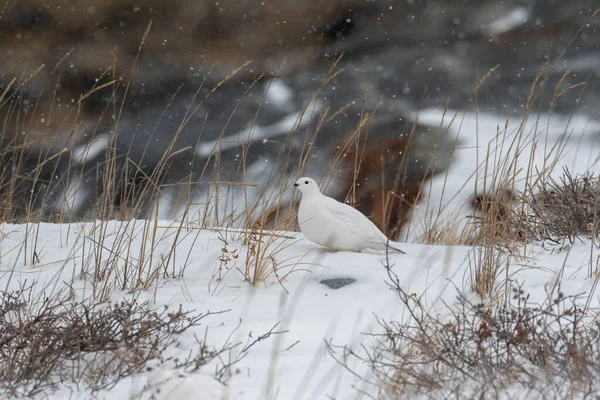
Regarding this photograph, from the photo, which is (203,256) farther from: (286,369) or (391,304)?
(286,369)

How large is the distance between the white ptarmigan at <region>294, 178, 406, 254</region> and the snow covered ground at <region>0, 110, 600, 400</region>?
0.19 feet

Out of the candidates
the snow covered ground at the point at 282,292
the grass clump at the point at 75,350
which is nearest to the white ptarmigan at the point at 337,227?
the snow covered ground at the point at 282,292

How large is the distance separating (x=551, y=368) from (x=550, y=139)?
7214 mm

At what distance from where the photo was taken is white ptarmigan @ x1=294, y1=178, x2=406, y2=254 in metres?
2.78

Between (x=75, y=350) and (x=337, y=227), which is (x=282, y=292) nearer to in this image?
(x=337, y=227)

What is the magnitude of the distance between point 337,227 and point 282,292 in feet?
1.67

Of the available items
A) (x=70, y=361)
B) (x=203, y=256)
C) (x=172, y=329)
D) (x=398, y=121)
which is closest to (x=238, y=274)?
(x=203, y=256)

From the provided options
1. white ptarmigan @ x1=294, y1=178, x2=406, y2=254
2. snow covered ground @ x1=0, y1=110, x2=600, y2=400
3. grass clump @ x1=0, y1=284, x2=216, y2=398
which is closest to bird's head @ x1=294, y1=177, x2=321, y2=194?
white ptarmigan @ x1=294, y1=178, x2=406, y2=254

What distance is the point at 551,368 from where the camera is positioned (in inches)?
62.8

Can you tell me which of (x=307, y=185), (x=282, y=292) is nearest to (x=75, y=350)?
(x=282, y=292)

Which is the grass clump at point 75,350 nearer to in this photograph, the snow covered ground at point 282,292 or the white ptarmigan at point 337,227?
the snow covered ground at point 282,292

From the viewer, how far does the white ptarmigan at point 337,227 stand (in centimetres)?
278

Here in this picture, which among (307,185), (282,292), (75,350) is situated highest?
(307,185)

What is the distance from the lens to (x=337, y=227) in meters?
2.77
